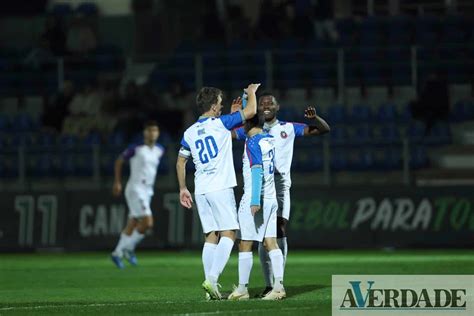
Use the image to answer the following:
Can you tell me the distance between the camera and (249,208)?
12883 mm

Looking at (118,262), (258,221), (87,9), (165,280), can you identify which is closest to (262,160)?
(258,221)

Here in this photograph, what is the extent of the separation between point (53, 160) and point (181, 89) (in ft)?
11.3

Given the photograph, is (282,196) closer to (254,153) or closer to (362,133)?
(254,153)

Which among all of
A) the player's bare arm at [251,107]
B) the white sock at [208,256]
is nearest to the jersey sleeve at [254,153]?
the player's bare arm at [251,107]

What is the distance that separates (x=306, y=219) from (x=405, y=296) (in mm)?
11951

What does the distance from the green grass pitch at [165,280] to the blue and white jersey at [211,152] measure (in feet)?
4.30

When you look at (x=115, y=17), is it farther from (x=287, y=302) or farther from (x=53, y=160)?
(x=287, y=302)

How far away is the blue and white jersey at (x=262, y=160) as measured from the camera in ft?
42.0

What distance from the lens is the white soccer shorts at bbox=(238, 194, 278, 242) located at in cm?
1296

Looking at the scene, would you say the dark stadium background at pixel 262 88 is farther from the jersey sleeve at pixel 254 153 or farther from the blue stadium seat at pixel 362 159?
the jersey sleeve at pixel 254 153

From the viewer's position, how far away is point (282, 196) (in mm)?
14148

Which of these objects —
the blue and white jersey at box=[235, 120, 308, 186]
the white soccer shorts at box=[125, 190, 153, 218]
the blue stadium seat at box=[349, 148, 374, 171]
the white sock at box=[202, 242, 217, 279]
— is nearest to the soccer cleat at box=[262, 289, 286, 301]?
the white sock at box=[202, 242, 217, 279]

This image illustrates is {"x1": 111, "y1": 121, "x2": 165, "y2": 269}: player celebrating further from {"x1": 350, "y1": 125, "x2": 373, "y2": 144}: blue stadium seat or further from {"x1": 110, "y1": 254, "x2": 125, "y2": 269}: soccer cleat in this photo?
{"x1": 350, "y1": 125, "x2": 373, "y2": 144}: blue stadium seat

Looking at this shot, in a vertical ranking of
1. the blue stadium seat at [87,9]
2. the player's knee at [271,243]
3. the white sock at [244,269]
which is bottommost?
the white sock at [244,269]
